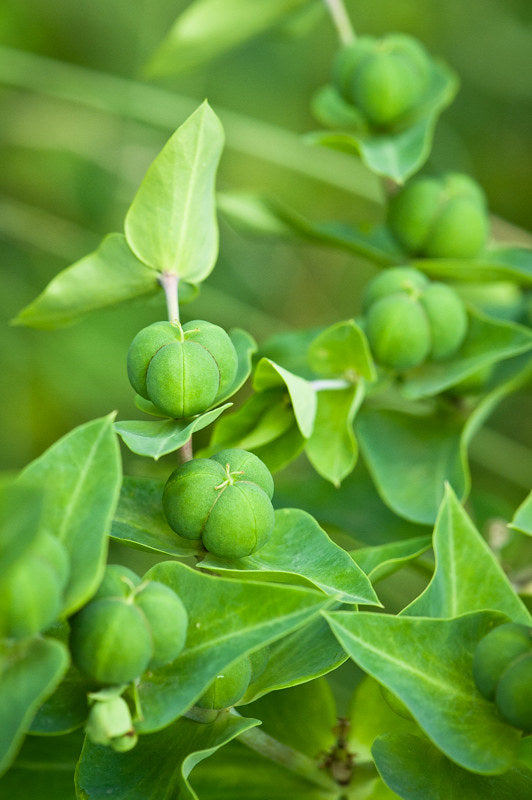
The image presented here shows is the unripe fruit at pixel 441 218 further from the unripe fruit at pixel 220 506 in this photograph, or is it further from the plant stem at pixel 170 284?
the unripe fruit at pixel 220 506

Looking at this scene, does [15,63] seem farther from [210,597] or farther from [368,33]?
[210,597]

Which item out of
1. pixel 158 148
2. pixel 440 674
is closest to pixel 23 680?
pixel 440 674

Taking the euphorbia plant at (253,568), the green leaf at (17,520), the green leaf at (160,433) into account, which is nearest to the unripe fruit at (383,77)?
the euphorbia plant at (253,568)

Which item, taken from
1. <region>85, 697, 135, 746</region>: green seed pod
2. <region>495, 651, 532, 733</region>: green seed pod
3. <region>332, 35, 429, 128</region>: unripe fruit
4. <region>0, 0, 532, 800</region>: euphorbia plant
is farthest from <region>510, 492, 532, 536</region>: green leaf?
<region>332, 35, 429, 128</region>: unripe fruit

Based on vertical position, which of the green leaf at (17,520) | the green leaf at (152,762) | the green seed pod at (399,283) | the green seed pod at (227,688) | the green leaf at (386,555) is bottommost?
the green leaf at (152,762)

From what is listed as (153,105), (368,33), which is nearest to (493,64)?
(368,33)

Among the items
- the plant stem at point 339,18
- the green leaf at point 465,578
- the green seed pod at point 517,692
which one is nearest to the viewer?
the green seed pod at point 517,692

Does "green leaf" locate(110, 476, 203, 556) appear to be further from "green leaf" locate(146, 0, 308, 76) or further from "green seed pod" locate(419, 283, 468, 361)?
"green leaf" locate(146, 0, 308, 76)
